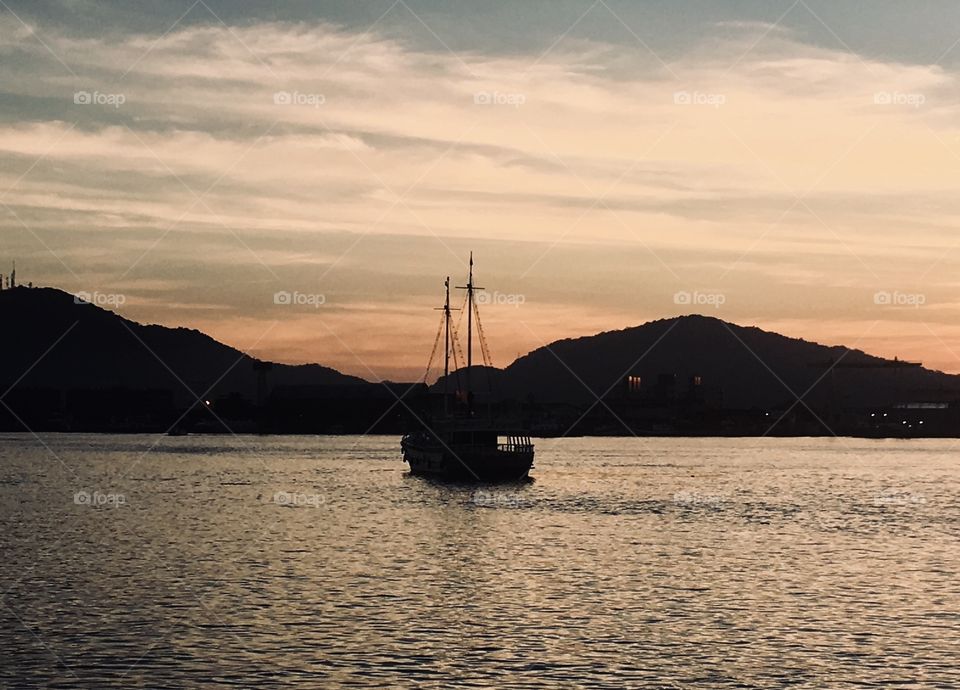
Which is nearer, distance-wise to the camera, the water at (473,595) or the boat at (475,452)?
the water at (473,595)

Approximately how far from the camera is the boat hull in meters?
129

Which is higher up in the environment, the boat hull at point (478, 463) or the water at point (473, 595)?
the boat hull at point (478, 463)

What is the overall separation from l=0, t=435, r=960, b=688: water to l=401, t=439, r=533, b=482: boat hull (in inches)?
603

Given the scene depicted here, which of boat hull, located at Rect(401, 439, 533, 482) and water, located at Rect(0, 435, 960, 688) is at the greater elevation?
boat hull, located at Rect(401, 439, 533, 482)

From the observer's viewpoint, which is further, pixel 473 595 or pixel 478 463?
pixel 478 463

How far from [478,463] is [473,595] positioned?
7529cm

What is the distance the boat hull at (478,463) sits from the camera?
128625 millimetres

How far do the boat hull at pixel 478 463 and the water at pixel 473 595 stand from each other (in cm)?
1532

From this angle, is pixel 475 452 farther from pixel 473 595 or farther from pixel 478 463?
pixel 473 595

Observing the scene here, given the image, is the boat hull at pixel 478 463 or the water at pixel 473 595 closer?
the water at pixel 473 595

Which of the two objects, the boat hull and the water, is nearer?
the water

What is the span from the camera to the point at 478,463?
427ft

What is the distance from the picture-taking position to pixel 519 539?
8019cm

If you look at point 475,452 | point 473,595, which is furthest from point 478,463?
point 473,595
